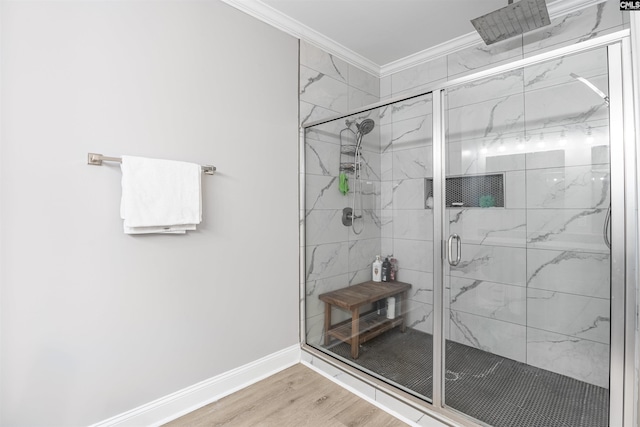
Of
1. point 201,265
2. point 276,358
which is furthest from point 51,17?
point 276,358

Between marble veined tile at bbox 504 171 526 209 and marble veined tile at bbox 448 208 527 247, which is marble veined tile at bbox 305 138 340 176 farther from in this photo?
marble veined tile at bbox 504 171 526 209

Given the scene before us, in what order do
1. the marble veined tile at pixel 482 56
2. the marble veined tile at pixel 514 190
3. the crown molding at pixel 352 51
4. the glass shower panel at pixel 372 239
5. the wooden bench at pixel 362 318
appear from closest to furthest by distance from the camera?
the marble veined tile at pixel 514 190, the glass shower panel at pixel 372 239, the crown molding at pixel 352 51, the wooden bench at pixel 362 318, the marble veined tile at pixel 482 56

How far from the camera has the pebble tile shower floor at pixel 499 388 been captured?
5.08ft

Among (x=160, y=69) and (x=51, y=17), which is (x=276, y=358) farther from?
(x=51, y=17)

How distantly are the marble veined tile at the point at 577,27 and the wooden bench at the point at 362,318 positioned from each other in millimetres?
1915

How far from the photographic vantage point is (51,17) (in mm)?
1370

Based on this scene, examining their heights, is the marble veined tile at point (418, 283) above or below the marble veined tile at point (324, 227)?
below

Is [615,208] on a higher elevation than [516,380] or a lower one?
higher

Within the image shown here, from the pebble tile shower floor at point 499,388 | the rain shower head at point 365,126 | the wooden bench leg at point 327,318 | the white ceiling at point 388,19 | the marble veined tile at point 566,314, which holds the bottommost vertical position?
the pebble tile shower floor at point 499,388

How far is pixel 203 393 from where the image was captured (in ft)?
6.08

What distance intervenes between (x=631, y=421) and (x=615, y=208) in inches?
31.1

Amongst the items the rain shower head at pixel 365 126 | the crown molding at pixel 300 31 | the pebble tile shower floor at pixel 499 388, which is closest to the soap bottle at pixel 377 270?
the pebble tile shower floor at pixel 499 388

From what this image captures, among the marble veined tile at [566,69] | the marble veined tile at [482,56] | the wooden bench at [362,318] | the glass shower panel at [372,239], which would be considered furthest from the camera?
the marble veined tile at [482,56]

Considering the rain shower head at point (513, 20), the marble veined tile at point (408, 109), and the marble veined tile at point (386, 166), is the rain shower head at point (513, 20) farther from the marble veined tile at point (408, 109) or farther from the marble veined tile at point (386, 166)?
the marble veined tile at point (386, 166)
